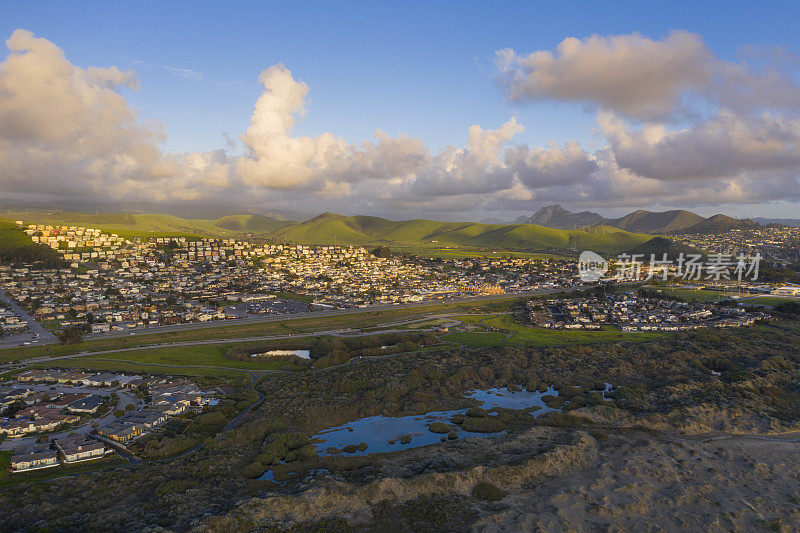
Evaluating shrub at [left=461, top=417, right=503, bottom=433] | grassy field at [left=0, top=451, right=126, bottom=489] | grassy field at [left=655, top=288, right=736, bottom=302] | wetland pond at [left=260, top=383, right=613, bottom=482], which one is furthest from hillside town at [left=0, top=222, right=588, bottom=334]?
shrub at [left=461, top=417, right=503, bottom=433]

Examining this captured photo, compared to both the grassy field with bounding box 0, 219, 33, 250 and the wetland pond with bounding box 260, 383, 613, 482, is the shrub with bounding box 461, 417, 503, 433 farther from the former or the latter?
the grassy field with bounding box 0, 219, 33, 250

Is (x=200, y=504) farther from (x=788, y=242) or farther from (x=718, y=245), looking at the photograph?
(x=788, y=242)

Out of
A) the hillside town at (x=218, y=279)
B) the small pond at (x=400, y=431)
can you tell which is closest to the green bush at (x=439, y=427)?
the small pond at (x=400, y=431)

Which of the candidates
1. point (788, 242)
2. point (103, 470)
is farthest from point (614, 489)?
point (788, 242)

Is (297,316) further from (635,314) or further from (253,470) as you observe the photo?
(635,314)

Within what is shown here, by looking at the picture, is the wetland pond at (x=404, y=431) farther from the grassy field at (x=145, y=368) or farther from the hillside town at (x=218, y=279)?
the hillside town at (x=218, y=279)

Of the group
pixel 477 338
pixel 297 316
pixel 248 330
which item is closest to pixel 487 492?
pixel 477 338
